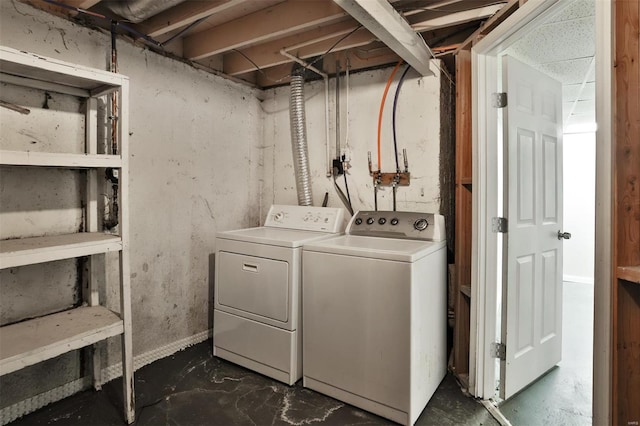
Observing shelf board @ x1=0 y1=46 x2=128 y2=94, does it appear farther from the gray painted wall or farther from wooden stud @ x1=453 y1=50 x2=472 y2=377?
wooden stud @ x1=453 y1=50 x2=472 y2=377

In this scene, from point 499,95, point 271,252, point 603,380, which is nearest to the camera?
point 603,380

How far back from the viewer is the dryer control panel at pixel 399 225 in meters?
2.09

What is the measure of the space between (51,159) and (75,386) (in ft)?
4.30

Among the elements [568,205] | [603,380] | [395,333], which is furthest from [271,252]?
[568,205]

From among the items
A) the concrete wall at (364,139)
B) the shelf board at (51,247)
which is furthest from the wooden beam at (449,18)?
the shelf board at (51,247)

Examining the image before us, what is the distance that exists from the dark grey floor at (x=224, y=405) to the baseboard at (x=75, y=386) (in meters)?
Result: 0.04

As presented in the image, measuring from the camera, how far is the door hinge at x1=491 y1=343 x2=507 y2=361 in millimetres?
1945

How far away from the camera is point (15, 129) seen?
1.71 metres

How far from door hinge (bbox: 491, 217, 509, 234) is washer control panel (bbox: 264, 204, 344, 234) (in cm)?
95

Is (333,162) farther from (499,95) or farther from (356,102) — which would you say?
(499,95)

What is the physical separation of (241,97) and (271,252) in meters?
1.49

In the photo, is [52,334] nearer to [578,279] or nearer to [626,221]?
[626,221]

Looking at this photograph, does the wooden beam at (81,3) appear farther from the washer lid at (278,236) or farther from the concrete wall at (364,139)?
the concrete wall at (364,139)

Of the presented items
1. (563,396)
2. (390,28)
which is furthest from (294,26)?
(563,396)
